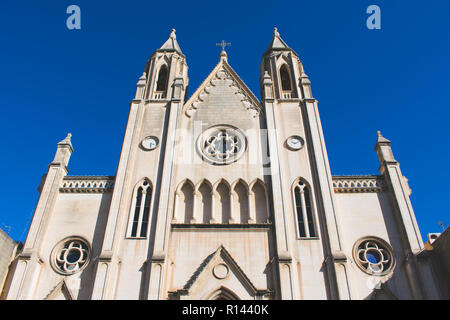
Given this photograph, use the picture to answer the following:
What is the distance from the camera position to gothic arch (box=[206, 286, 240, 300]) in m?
16.7

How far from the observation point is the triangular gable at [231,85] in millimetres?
24422

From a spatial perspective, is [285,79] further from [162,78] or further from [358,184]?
[358,184]

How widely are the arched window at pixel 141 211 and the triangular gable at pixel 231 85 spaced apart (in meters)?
6.18

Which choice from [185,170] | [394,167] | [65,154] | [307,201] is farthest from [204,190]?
[394,167]

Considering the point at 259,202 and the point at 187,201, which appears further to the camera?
the point at 187,201

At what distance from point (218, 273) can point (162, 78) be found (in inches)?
637

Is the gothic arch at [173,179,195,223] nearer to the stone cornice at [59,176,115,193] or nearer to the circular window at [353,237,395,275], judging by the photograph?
the stone cornice at [59,176,115,193]

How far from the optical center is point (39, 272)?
17.9 m

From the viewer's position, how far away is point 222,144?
22672 mm

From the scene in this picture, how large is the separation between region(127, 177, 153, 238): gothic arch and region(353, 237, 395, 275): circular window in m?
10.8

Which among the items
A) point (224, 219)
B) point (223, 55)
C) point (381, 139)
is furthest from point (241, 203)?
point (223, 55)
